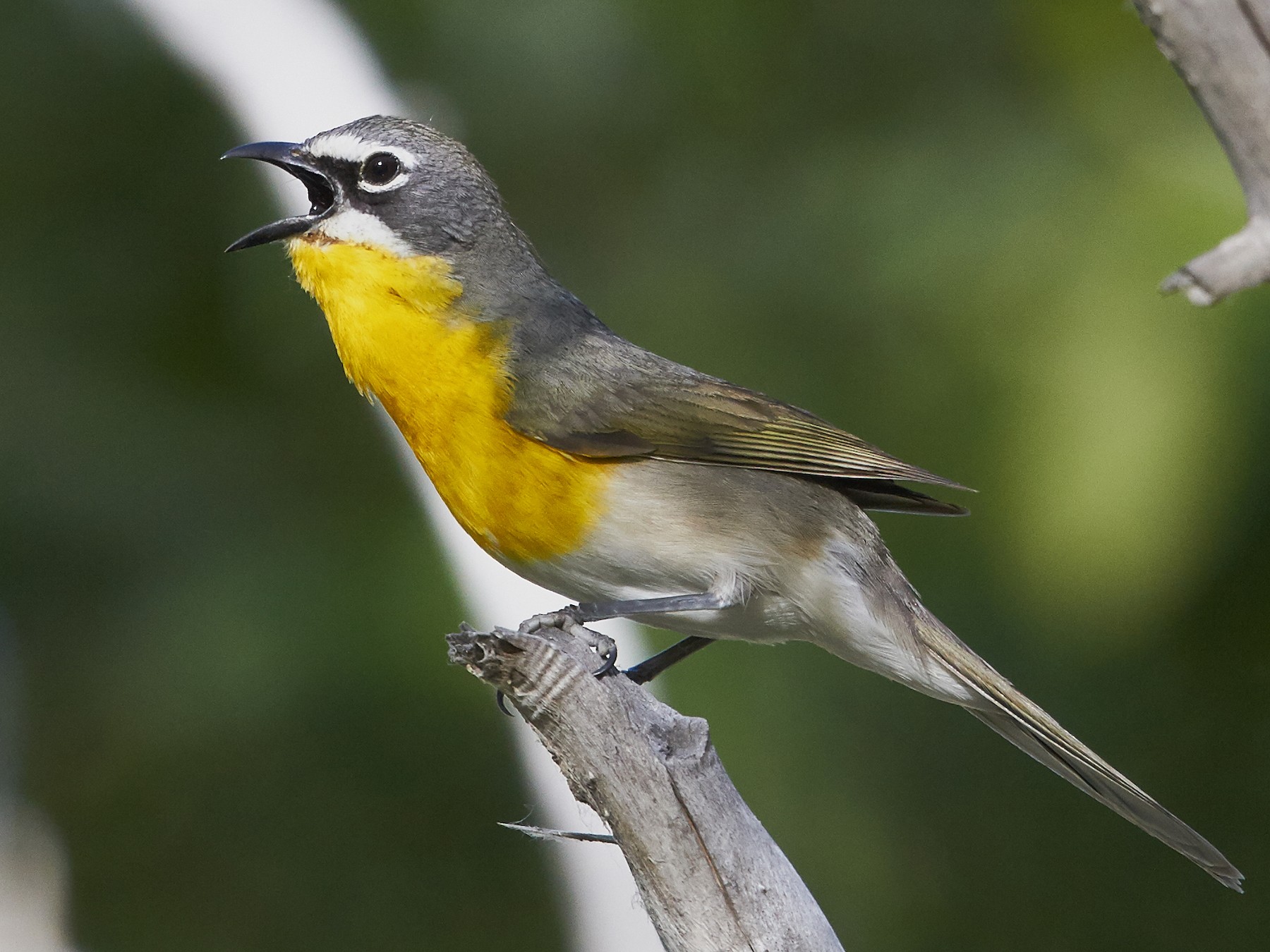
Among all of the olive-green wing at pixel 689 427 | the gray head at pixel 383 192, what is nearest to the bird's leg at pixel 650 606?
the olive-green wing at pixel 689 427

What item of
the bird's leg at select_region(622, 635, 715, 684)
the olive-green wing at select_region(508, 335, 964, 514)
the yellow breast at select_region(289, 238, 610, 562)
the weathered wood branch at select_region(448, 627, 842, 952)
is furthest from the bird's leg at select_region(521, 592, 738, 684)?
the olive-green wing at select_region(508, 335, 964, 514)

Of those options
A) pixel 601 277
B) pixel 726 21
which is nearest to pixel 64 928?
pixel 601 277

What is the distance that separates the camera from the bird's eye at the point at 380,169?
4250mm

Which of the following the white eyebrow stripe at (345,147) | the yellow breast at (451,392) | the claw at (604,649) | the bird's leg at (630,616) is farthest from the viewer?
the white eyebrow stripe at (345,147)

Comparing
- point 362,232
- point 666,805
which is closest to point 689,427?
point 362,232

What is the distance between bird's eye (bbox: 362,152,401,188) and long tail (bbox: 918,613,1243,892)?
2163mm

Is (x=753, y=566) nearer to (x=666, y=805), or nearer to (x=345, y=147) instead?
(x=666, y=805)

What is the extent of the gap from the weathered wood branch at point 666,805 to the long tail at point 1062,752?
109 cm

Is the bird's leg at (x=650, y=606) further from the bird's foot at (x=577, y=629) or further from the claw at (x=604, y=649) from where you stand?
the claw at (x=604, y=649)

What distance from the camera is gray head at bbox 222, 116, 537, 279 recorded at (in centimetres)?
418

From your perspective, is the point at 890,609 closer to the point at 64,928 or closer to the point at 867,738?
the point at 867,738

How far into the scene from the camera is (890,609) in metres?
4.18

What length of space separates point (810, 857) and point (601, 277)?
3.50 metres

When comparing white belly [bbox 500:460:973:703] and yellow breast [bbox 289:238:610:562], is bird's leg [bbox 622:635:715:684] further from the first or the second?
yellow breast [bbox 289:238:610:562]
